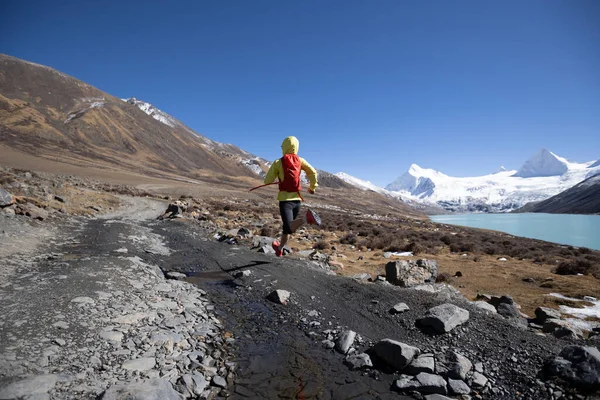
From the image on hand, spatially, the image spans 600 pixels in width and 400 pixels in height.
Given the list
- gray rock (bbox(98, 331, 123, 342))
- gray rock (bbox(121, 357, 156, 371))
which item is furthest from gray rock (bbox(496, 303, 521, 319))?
gray rock (bbox(98, 331, 123, 342))

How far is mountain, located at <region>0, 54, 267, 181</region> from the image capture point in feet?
304

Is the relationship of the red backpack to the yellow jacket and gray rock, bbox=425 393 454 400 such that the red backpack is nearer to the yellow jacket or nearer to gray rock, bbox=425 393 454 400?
the yellow jacket

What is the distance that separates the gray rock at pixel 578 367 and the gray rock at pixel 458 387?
1046 mm

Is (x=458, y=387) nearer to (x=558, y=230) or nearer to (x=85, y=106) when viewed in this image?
(x=558, y=230)

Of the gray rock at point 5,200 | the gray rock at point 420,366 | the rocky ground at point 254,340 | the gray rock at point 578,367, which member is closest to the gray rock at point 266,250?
the rocky ground at point 254,340

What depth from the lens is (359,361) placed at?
4.17 metres

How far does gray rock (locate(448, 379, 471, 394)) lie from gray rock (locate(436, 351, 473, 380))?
0.09 metres

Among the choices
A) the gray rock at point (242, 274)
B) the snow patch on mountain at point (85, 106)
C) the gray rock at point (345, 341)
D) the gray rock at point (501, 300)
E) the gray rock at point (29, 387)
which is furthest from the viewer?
the snow patch on mountain at point (85, 106)

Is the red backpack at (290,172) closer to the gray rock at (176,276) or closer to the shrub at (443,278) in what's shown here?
the gray rock at (176,276)

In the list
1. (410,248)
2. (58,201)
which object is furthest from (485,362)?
(58,201)

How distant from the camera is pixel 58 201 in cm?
1875

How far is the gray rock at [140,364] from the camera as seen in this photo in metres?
3.63

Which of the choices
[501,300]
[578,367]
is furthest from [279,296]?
[501,300]

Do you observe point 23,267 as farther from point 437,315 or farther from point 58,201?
point 58,201
